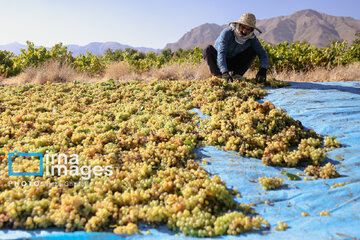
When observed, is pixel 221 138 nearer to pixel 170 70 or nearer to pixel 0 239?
pixel 0 239

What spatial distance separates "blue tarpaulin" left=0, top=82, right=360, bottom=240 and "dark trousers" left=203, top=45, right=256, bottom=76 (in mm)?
2742

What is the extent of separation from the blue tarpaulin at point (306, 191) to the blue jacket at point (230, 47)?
2285 mm

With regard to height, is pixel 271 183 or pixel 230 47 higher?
pixel 230 47

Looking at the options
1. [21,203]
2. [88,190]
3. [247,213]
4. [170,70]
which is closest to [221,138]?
[247,213]

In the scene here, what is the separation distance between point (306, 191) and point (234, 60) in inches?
207

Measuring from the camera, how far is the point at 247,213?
275 cm

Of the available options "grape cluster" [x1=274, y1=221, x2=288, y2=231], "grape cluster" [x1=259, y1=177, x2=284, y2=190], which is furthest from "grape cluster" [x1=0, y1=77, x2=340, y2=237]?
"grape cluster" [x1=259, y1=177, x2=284, y2=190]

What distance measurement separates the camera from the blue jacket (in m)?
6.63

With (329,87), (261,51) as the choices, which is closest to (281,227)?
(329,87)

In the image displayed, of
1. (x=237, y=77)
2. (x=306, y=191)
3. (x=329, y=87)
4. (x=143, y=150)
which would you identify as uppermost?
(x=237, y=77)

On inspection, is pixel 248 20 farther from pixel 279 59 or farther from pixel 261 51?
pixel 279 59

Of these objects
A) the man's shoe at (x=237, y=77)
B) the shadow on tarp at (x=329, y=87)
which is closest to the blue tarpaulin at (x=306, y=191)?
the shadow on tarp at (x=329, y=87)

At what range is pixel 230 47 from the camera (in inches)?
273

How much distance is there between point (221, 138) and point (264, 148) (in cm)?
73
